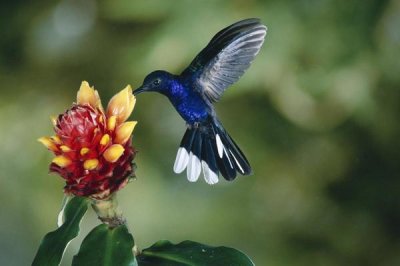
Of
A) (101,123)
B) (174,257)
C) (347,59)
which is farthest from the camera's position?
(347,59)

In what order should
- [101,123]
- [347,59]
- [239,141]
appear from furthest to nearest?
[239,141]
[347,59]
[101,123]

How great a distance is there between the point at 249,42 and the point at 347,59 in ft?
4.36

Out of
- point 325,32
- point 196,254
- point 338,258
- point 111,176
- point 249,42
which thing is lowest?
point 338,258

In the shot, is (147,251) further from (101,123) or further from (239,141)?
(239,141)

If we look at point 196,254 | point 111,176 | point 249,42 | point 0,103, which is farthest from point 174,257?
point 0,103

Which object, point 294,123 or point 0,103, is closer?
point 294,123

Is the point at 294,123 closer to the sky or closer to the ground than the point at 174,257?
closer to the sky

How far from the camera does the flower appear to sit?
29.1 inches

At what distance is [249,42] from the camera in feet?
2.53

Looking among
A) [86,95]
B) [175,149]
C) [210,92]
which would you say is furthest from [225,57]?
[175,149]

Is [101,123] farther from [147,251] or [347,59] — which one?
[347,59]

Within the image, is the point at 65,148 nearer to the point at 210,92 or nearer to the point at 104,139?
the point at 104,139

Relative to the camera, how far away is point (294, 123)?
7.14 feet

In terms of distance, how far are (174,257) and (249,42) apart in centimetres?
25
